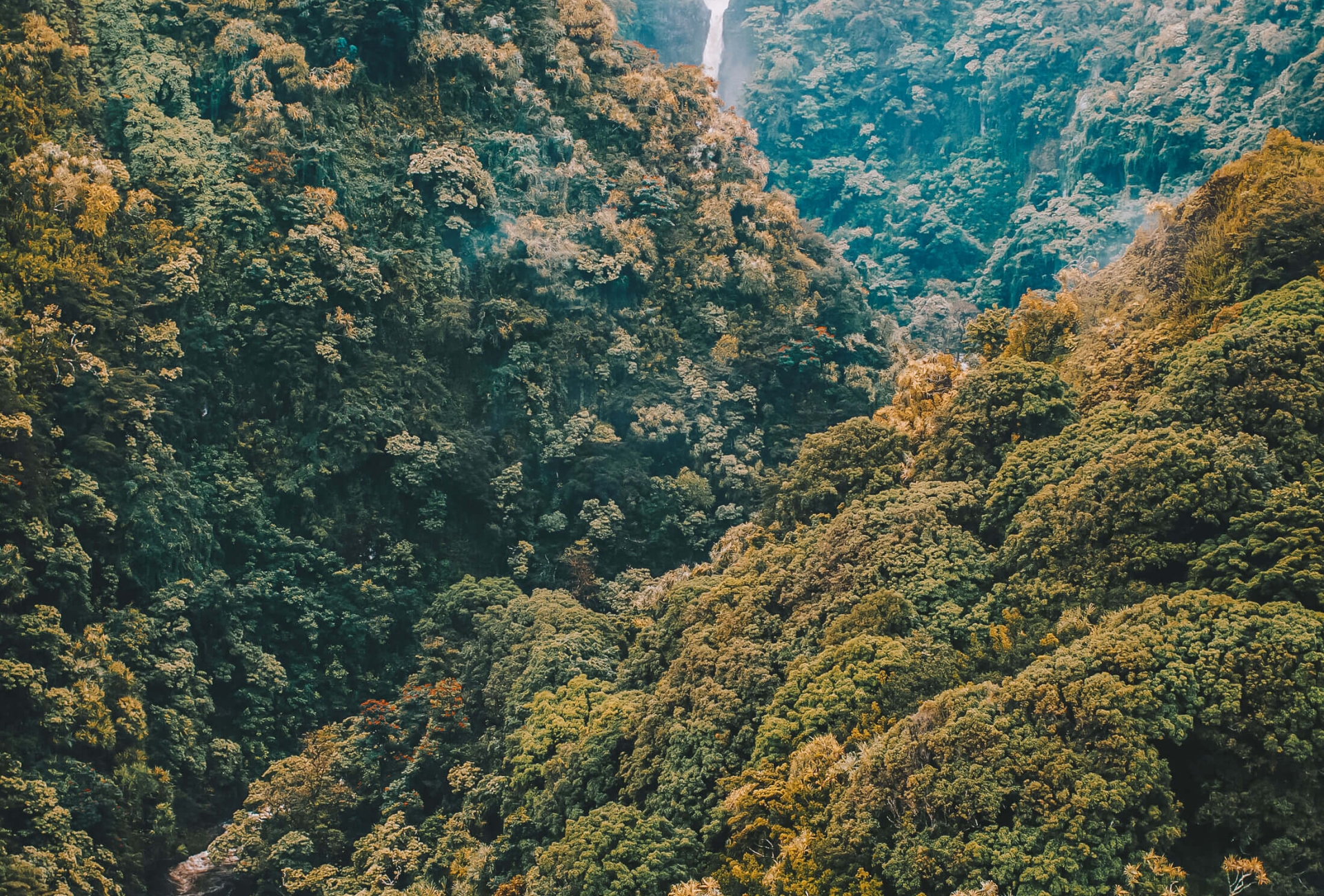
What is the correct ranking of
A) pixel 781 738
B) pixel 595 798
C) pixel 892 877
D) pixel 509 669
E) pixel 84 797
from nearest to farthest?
pixel 892 877, pixel 781 738, pixel 595 798, pixel 84 797, pixel 509 669

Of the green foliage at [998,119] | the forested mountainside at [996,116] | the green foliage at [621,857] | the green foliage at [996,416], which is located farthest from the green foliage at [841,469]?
the forested mountainside at [996,116]

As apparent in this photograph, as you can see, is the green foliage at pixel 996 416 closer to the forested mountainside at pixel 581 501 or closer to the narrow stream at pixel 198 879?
the forested mountainside at pixel 581 501

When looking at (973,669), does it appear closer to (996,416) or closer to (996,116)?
(996,416)

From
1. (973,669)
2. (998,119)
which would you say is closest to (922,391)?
(973,669)

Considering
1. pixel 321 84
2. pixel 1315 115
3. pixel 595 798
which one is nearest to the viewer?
pixel 595 798

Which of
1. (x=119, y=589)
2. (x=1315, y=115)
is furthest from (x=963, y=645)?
(x=1315, y=115)

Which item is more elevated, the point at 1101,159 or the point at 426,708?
the point at 1101,159

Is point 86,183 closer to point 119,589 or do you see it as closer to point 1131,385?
point 119,589
